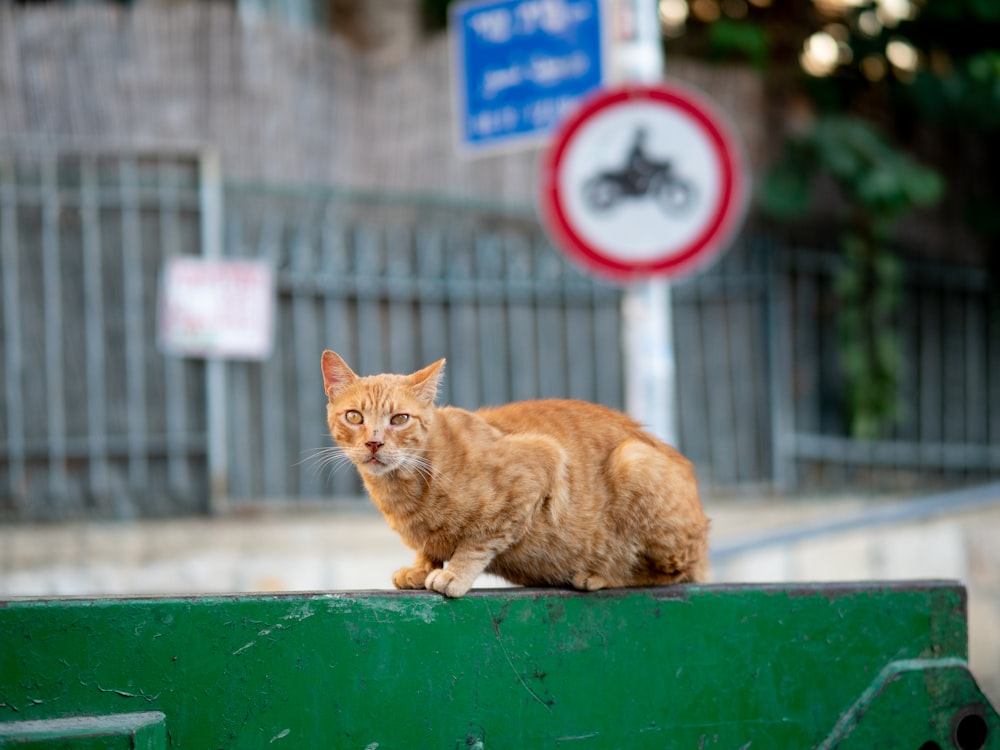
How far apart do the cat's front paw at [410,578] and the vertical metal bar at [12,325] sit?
5.05 metres

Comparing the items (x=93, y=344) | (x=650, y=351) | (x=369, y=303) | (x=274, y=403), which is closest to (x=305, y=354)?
(x=274, y=403)

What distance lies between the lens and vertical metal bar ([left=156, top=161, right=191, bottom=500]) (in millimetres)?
7379

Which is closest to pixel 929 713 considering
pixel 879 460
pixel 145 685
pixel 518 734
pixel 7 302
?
pixel 518 734

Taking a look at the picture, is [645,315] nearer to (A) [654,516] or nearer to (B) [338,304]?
(A) [654,516]

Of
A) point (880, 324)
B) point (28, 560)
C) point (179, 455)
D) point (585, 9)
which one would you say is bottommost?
point (28, 560)

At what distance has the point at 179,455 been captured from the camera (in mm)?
7395

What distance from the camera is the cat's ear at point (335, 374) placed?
2.40 metres

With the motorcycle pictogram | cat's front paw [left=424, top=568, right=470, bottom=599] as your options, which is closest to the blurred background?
the motorcycle pictogram

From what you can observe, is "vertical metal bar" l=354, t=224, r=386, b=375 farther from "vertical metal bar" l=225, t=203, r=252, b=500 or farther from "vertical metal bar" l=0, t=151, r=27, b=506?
"vertical metal bar" l=0, t=151, r=27, b=506

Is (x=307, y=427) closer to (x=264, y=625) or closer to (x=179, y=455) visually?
(x=179, y=455)

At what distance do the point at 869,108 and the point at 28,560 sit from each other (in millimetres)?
7281

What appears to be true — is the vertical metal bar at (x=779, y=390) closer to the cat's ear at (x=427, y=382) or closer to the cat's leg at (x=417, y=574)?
the cat's leg at (x=417, y=574)

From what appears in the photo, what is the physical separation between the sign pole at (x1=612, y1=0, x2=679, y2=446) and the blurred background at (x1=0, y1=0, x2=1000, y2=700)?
16 cm

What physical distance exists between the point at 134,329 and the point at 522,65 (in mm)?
3105
